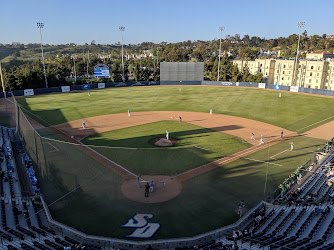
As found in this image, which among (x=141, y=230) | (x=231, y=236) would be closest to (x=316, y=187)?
(x=231, y=236)

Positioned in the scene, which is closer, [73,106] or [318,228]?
[318,228]

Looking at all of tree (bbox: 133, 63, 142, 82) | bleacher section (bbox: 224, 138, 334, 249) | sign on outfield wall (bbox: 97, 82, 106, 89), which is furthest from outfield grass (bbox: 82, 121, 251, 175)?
tree (bbox: 133, 63, 142, 82)

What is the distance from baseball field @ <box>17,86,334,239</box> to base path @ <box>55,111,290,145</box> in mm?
129

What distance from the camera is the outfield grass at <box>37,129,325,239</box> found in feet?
48.3

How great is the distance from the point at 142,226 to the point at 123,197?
301 centimetres

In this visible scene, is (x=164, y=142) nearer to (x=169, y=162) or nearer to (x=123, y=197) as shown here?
(x=169, y=162)

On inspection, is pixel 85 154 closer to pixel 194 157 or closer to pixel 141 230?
pixel 141 230

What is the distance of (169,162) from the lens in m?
22.2

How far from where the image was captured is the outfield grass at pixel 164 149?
21672 mm

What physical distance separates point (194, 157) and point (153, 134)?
8.89 m

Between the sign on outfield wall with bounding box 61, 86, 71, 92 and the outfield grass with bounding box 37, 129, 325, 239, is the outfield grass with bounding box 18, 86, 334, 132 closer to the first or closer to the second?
the sign on outfield wall with bounding box 61, 86, 71, 92

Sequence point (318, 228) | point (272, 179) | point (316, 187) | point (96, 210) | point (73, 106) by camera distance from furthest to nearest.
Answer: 1. point (73, 106)
2. point (272, 179)
3. point (316, 187)
4. point (96, 210)
5. point (318, 228)

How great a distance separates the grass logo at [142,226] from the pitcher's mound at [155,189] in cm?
164

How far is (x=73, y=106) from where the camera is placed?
49.8 m
